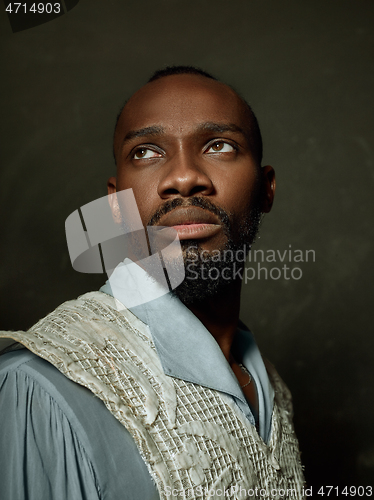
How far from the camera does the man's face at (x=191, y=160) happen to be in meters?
1.21

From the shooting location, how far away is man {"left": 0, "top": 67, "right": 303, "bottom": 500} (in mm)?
842

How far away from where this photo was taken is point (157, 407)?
958mm

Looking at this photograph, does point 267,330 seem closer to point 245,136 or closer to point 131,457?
point 245,136

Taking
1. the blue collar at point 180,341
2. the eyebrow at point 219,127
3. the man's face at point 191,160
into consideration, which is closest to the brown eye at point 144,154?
the man's face at point 191,160

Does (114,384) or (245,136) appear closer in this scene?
(114,384)

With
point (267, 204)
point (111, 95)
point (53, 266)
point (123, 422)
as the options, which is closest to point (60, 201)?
point (53, 266)

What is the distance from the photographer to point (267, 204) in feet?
5.12

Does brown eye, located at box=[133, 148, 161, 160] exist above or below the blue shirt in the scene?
above

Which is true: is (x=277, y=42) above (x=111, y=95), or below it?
above

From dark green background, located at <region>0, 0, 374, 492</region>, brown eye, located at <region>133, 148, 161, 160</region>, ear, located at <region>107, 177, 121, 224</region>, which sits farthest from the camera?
dark green background, located at <region>0, 0, 374, 492</region>

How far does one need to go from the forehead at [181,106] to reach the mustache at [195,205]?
0.19 metres

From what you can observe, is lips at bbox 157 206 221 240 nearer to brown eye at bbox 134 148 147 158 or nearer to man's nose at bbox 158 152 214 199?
man's nose at bbox 158 152 214 199

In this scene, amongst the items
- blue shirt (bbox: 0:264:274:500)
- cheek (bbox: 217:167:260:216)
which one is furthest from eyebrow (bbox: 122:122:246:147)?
blue shirt (bbox: 0:264:274:500)

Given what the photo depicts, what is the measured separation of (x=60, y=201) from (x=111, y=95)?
0.54m
